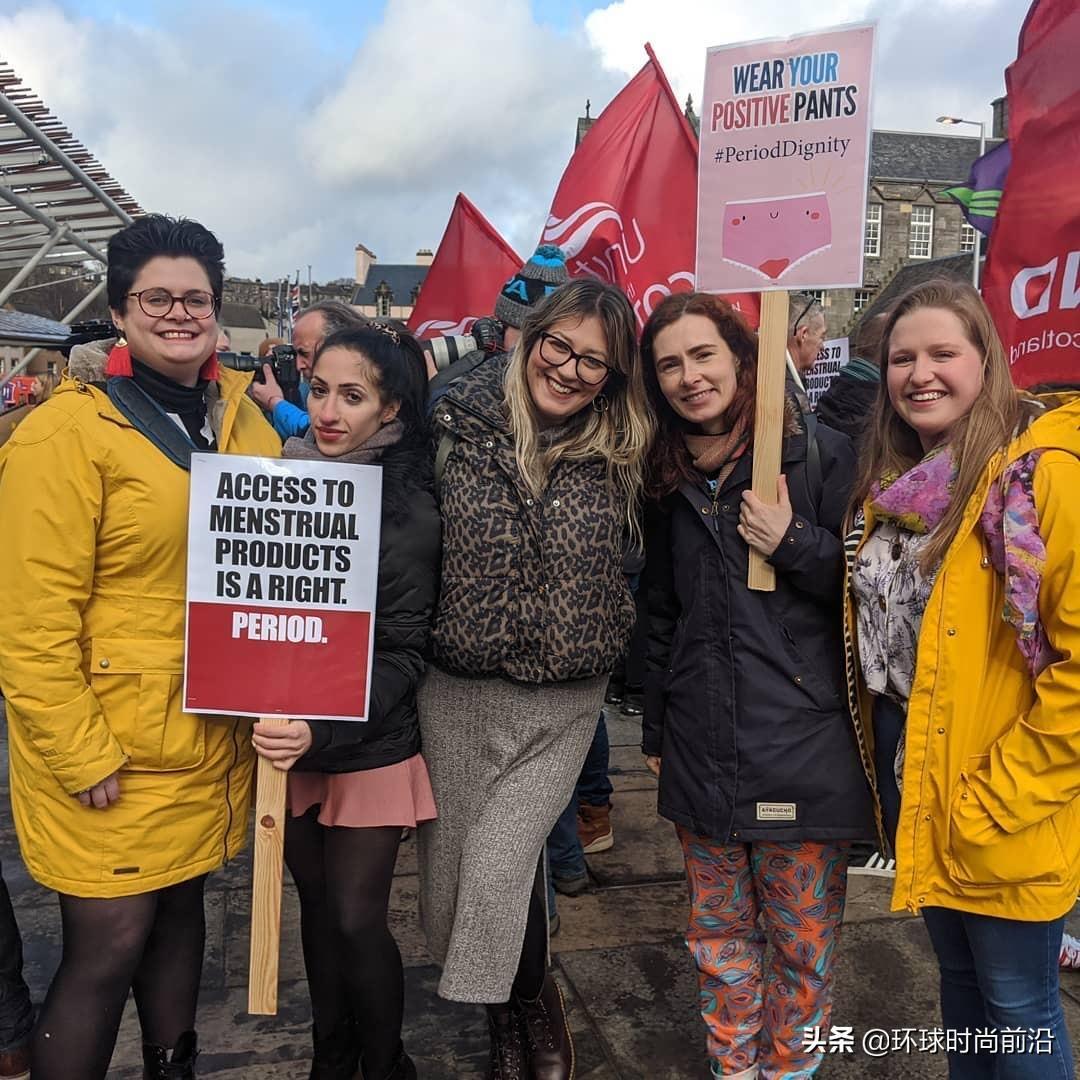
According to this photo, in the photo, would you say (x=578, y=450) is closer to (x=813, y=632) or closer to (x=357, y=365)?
(x=357, y=365)

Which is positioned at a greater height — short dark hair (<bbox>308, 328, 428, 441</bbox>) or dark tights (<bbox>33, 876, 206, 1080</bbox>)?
short dark hair (<bbox>308, 328, 428, 441</bbox>)

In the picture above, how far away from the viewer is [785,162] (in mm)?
2371

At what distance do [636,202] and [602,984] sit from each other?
364cm

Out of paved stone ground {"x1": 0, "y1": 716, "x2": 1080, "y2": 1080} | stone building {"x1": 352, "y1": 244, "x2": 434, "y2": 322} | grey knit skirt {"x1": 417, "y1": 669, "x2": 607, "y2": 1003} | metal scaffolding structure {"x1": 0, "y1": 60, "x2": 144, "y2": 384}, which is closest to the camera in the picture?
grey knit skirt {"x1": 417, "y1": 669, "x2": 607, "y2": 1003}

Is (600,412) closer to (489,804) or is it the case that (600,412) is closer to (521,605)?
(521,605)

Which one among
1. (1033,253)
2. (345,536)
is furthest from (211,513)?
(1033,253)

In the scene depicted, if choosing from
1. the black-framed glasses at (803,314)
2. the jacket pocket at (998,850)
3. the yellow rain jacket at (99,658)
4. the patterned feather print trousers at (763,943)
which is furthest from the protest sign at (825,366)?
the yellow rain jacket at (99,658)

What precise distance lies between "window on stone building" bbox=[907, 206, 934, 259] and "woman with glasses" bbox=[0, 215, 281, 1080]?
47839 millimetres

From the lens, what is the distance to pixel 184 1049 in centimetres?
222

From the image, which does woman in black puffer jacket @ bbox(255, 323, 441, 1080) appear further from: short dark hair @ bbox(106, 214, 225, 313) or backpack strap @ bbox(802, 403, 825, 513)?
backpack strap @ bbox(802, 403, 825, 513)

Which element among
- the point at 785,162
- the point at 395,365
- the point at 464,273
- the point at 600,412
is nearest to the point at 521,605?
the point at 600,412

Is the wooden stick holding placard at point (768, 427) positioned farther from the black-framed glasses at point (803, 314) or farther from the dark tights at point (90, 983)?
the black-framed glasses at point (803, 314)

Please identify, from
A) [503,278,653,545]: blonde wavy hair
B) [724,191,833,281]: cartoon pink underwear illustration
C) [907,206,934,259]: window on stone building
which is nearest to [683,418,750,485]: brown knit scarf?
[503,278,653,545]: blonde wavy hair

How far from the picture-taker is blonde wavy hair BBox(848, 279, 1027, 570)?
1.90 meters
